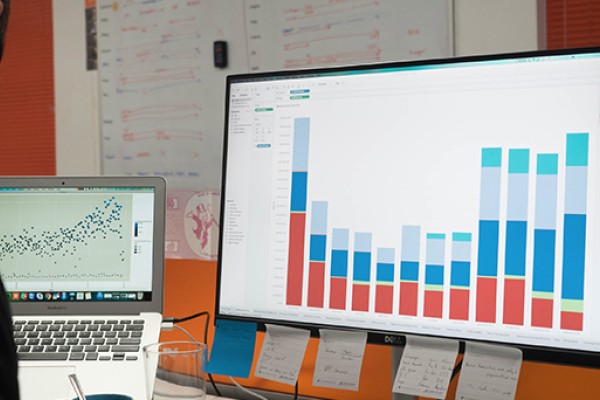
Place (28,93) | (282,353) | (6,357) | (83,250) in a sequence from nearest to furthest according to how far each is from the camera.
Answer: (6,357) → (282,353) → (83,250) → (28,93)

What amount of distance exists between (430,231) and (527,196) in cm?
14

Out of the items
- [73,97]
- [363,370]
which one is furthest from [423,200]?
[73,97]

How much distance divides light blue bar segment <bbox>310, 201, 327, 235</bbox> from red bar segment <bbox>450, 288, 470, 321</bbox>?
221mm

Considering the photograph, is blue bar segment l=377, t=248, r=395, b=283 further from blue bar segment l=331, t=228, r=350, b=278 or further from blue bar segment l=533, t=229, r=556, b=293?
blue bar segment l=533, t=229, r=556, b=293

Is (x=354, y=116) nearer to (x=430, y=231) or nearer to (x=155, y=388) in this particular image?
(x=430, y=231)

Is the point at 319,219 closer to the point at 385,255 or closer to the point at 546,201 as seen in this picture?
the point at 385,255

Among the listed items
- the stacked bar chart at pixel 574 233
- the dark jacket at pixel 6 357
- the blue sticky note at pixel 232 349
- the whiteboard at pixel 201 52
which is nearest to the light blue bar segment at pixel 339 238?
the blue sticky note at pixel 232 349

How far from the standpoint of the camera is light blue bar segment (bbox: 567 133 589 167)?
0.90 meters

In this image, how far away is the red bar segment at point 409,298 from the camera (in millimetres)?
993

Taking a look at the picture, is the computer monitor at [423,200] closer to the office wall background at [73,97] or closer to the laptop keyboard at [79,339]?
the laptop keyboard at [79,339]

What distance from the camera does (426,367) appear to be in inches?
38.9

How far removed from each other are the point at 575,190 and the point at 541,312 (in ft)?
0.56

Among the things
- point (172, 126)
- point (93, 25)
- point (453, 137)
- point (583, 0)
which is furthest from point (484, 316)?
point (93, 25)

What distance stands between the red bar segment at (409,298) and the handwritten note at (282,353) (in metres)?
0.17
